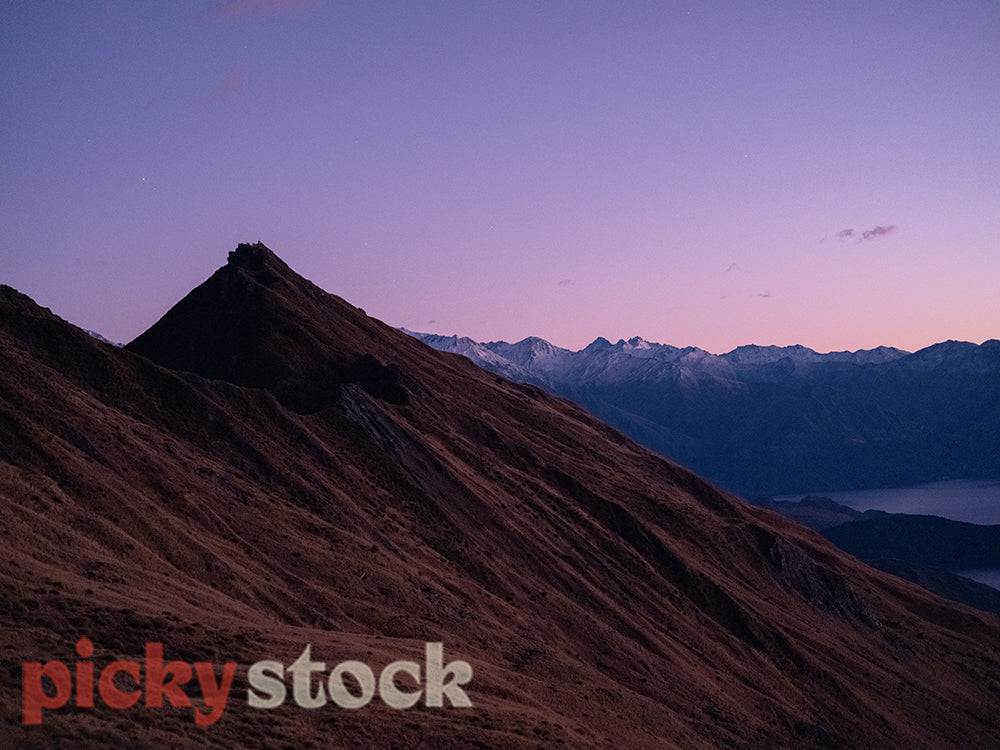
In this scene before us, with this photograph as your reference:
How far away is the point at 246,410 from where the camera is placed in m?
69.9

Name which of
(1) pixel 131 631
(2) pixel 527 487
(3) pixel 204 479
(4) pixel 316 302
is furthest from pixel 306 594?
(4) pixel 316 302

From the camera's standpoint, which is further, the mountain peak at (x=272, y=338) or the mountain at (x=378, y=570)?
the mountain peak at (x=272, y=338)

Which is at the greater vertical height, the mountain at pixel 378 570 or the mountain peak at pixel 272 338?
the mountain peak at pixel 272 338

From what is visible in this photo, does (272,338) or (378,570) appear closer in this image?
(378,570)

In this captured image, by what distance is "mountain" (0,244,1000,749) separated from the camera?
31.2 metres

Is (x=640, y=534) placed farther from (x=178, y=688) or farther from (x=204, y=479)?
(x=178, y=688)

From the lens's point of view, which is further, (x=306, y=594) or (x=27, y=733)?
(x=306, y=594)

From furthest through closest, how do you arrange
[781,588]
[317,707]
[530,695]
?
[781,588], [530,695], [317,707]

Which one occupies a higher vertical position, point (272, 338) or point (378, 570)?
point (272, 338)

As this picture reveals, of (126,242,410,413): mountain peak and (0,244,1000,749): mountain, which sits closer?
(0,244,1000,749): mountain

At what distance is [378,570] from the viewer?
57344 mm

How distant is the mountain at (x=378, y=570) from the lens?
1230 inches

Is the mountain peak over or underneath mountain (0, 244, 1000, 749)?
over

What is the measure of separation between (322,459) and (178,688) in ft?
138
